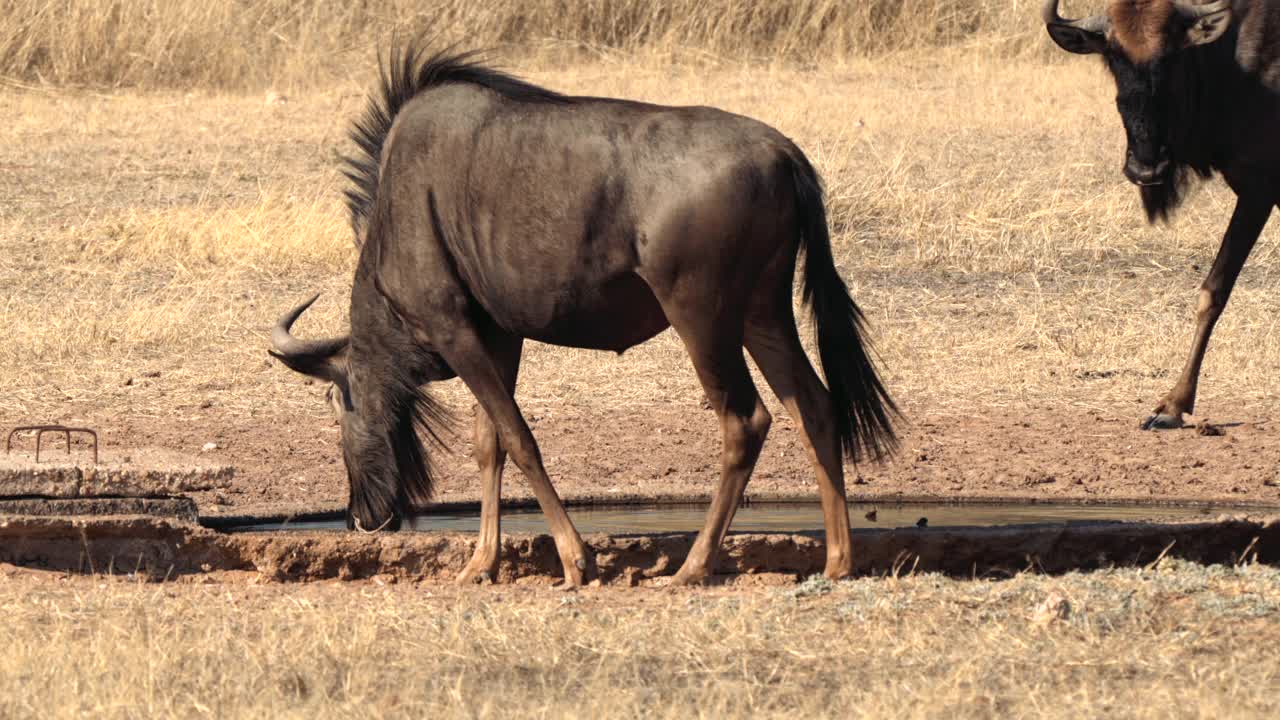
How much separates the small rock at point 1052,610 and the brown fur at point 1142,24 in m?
3.79

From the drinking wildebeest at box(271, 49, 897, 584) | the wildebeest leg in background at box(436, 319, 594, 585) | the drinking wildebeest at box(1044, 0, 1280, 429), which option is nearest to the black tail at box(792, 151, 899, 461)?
the drinking wildebeest at box(271, 49, 897, 584)

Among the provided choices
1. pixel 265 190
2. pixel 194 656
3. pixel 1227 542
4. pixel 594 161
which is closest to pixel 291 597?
pixel 194 656

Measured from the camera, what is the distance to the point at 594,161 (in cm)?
581

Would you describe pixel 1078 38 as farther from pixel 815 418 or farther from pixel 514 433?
pixel 514 433

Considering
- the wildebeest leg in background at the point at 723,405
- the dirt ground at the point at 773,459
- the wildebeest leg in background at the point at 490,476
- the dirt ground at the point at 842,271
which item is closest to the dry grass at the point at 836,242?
the dirt ground at the point at 842,271

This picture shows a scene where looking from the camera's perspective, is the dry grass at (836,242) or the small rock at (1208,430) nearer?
the small rock at (1208,430)

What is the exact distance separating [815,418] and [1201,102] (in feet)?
11.1

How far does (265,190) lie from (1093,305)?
5.42 m

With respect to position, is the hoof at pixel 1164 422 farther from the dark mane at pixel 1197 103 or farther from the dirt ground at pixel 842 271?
the dark mane at pixel 1197 103

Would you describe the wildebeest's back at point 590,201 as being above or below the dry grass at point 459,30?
above

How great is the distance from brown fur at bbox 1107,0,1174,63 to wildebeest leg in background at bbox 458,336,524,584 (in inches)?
129

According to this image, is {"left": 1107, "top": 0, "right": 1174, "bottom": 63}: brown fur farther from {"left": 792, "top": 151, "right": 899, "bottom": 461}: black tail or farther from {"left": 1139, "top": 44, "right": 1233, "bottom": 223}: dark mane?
{"left": 792, "top": 151, "right": 899, "bottom": 461}: black tail

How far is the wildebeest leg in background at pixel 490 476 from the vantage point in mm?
6168

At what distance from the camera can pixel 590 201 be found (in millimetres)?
5789
